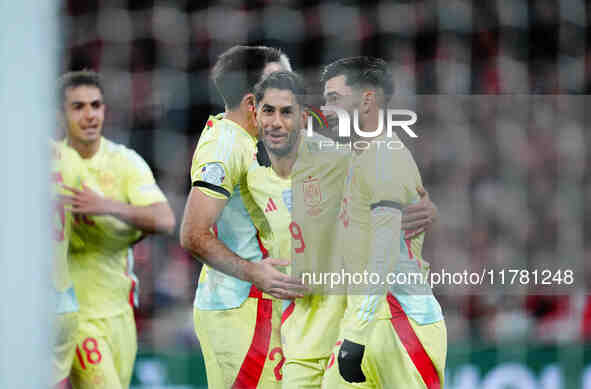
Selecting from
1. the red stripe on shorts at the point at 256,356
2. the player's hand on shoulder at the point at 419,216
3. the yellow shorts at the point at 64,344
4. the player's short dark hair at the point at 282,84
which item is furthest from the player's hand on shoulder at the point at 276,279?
the yellow shorts at the point at 64,344

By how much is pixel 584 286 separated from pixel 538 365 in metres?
0.42

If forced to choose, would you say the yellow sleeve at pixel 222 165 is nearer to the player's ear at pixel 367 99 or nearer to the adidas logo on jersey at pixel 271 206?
the adidas logo on jersey at pixel 271 206

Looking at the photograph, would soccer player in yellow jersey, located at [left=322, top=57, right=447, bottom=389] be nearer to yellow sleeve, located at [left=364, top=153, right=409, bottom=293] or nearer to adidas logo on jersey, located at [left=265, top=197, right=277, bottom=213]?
yellow sleeve, located at [left=364, top=153, right=409, bottom=293]

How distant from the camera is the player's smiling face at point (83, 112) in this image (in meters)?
2.03

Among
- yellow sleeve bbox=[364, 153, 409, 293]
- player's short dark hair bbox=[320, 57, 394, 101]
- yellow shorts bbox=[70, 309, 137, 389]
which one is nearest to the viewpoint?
yellow sleeve bbox=[364, 153, 409, 293]

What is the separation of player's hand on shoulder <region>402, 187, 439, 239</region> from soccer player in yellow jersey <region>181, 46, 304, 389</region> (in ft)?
1.11

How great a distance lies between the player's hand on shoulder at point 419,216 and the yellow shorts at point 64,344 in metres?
1.00

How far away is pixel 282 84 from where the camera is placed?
198 centimetres

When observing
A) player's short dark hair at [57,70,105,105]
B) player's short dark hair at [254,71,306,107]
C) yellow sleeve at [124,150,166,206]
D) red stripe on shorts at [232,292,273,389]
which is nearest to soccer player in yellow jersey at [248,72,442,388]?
player's short dark hair at [254,71,306,107]

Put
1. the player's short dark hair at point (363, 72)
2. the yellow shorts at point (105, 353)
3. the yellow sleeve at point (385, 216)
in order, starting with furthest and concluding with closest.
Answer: the yellow shorts at point (105, 353)
the player's short dark hair at point (363, 72)
the yellow sleeve at point (385, 216)

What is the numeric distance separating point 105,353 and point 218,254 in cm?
50

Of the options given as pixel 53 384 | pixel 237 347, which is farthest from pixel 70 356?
pixel 237 347

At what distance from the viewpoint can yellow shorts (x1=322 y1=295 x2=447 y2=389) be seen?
1938 mm

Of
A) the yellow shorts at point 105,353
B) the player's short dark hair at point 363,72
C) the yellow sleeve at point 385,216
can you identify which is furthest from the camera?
the yellow shorts at point 105,353
